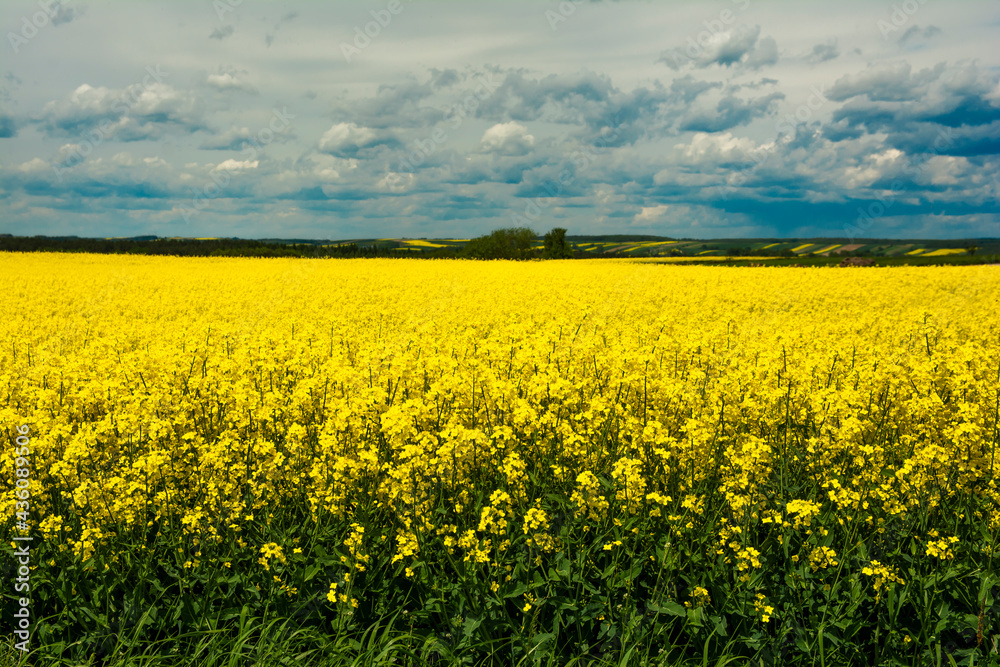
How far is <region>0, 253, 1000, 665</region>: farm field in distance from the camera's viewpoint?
3662mm

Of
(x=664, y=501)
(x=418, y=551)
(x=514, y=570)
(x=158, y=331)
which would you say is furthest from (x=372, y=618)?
(x=158, y=331)

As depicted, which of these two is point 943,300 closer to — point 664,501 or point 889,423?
point 889,423

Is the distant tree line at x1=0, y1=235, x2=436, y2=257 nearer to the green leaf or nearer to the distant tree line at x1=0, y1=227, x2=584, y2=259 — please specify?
the distant tree line at x1=0, y1=227, x2=584, y2=259

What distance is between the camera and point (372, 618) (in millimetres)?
3932

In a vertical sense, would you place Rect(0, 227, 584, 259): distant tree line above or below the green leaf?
above

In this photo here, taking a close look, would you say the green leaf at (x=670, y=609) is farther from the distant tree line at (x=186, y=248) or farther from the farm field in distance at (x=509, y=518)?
the distant tree line at (x=186, y=248)

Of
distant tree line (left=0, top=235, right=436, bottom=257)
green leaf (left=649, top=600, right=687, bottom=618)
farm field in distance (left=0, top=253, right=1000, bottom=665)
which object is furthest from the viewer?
distant tree line (left=0, top=235, right=436, bottom=257)

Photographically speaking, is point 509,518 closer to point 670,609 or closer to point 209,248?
point 670,609

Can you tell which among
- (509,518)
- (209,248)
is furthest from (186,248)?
(509,518)

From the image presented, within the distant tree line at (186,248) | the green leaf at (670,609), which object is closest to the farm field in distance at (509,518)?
the green leaf at (670,609)

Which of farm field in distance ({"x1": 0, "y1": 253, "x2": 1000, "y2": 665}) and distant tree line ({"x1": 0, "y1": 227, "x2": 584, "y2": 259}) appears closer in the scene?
farm field in distance ({"x1": 0, "y1": 253, "x2": 1000, "y2": 665})

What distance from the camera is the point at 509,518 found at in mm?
4453

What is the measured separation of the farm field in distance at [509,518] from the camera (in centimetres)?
366

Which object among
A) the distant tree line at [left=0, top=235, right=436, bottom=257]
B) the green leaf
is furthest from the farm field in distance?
the distant tree line at [left=0, top=235, right=436, bottom=257]
